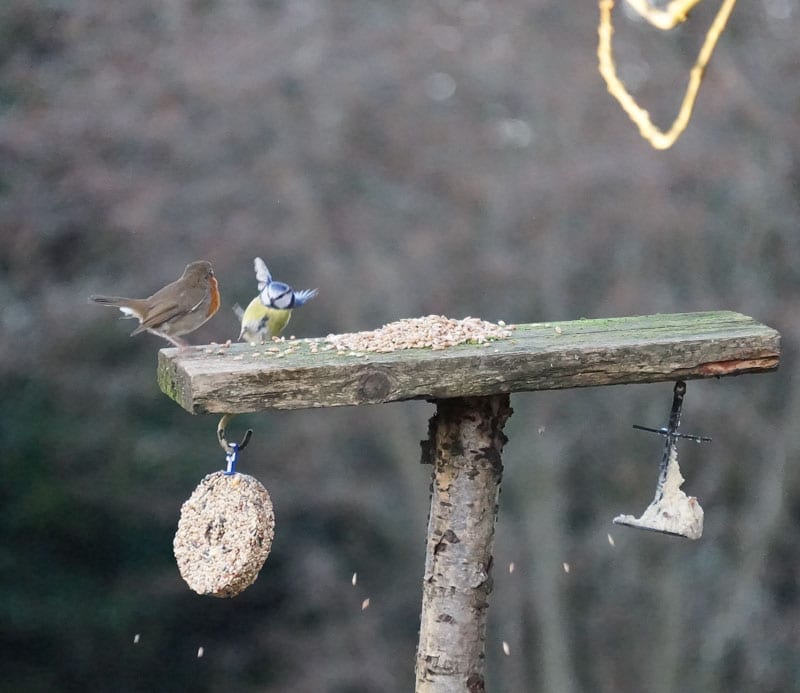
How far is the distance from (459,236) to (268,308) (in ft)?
Result: 12.1

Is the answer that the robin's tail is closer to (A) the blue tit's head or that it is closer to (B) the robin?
(B) the robin

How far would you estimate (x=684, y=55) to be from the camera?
6160 mm

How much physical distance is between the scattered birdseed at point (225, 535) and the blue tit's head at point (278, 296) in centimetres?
38

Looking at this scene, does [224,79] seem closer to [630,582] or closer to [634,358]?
[630,582]

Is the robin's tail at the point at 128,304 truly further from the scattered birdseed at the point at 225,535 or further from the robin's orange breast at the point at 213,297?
the scattered birdseed at the point at 225,535

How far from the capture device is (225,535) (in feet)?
8.73

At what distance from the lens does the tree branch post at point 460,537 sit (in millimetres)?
2705

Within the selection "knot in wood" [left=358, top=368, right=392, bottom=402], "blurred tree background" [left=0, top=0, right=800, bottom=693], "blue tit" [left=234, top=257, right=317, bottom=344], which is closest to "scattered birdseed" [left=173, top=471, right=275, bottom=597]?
"blue tit" [left=234, top=257, right=317, bottom=344]

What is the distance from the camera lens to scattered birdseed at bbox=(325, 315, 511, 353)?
2.46 meters

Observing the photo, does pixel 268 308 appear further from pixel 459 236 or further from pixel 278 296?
pixel 459 236

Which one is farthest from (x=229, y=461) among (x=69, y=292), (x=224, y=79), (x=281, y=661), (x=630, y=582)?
(x=281, y=661)

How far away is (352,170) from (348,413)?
1.30m

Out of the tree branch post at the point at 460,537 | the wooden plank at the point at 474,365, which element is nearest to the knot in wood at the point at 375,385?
the wooden plank at the point at 474,365

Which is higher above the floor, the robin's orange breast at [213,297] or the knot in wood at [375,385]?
the robin's orange breast at [213,297]
